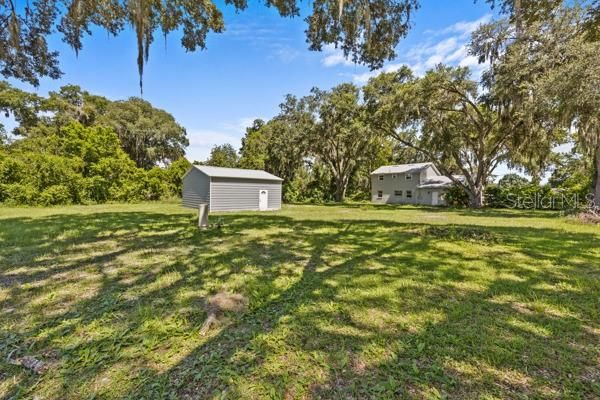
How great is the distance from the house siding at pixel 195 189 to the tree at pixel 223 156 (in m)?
12.5

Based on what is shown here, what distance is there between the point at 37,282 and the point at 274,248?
10.7 ft

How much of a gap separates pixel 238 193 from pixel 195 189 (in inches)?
94.1

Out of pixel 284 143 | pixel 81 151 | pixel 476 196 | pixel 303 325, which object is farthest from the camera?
pixel 284 143

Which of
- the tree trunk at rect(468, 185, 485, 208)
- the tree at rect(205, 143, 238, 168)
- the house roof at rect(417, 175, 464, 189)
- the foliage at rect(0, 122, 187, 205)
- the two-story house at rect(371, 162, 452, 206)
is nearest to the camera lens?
the foliage at rect(0, 122, 187, 205)

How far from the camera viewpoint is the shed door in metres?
14.9

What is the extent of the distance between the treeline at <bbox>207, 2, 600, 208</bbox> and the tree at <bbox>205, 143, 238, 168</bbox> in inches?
13.3

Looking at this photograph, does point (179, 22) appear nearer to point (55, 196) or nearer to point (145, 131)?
point (55, 196)

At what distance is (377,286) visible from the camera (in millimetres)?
3244

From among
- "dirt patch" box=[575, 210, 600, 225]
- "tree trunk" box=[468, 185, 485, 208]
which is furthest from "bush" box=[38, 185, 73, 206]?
"tree trunk" box=[468, 185, 485, 208]

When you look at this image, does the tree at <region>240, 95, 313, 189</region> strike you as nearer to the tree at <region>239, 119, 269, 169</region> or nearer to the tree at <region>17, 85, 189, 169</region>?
the tree at <region>239, 119, 269, 169</region>

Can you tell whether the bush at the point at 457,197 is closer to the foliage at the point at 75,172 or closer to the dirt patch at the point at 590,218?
the dirt patch at the point at 590,218

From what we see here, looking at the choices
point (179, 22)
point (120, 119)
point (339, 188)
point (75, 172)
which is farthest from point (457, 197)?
point (120, 119)

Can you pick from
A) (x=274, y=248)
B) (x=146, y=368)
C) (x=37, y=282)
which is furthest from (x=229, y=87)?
(x=146, y=368)

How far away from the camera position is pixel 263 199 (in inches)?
594
